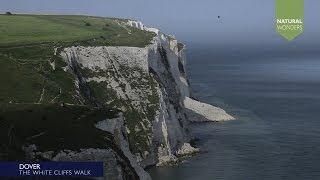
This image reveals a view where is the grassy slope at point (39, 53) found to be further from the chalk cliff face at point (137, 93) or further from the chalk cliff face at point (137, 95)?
the chalk cliff face at point (137, 93)

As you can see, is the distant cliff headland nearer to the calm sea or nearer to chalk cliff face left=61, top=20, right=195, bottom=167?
chalk cliff face left=61, top=20, right=195, bottom=167

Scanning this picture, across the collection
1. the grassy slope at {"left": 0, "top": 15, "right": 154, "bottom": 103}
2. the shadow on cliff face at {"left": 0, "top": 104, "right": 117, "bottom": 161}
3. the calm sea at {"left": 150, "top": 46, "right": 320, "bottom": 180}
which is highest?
the grassy slope at {"left": 0, "top": 15, "right": 154, "bottom": 103}

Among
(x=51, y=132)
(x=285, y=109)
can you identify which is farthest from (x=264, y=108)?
(x=51, y=132)

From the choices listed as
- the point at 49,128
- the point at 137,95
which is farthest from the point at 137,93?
the point at 49,128

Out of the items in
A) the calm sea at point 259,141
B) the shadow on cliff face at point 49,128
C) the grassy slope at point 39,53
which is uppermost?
the grassy slope at point 39,53

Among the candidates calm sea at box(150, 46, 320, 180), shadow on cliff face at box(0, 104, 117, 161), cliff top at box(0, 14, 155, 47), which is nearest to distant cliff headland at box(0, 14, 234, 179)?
shadow on cliff face at box(0, 104, 117, 161)

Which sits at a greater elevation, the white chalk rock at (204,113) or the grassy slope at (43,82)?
the grassy slope at (43,82)

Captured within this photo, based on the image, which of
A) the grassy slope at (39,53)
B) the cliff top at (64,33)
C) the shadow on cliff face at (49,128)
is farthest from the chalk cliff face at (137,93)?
the shadow on cliff face at (49,128)

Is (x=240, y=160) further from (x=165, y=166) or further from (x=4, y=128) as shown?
(x=4, y=128)

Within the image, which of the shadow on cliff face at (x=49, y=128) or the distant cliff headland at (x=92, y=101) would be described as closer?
the shadow on cliff face at (x=49, y=128)
